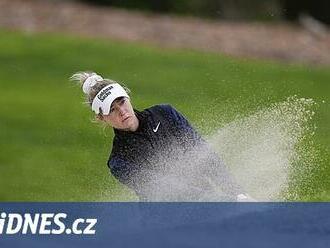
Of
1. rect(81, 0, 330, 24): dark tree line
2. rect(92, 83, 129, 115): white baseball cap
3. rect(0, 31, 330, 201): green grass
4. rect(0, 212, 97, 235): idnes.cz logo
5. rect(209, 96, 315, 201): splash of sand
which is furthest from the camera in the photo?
rect(81, 0, 330, 24): dark tree line

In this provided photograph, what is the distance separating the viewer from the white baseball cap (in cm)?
615

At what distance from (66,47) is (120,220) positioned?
6.65m

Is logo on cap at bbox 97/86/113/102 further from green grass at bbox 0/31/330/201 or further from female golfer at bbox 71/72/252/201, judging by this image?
green grass at bbox 0/31/330/201

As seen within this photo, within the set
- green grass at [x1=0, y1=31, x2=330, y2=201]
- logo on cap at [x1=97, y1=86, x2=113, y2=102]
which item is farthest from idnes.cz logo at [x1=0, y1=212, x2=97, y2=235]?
logo on cap at [x1=97, y1=86, x2=113, y2=102]

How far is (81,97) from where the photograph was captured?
9156mm

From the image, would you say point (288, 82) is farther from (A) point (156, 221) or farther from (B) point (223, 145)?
(A) point (156, 221)

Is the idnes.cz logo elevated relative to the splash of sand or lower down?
lower down

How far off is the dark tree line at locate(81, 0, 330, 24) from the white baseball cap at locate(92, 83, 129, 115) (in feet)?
31.0

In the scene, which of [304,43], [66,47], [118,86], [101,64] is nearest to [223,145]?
[118,86]

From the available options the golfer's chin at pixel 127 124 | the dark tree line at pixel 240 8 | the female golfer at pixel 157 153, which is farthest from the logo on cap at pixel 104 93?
the dark tree line at pixel 240 8

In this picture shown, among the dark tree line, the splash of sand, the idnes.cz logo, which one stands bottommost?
the dark tree line

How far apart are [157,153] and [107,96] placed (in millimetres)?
411

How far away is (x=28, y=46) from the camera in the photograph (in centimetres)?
1301

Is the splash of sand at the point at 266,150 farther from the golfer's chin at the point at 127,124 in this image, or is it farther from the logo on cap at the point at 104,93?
the logo on cap at the point at 104,93
